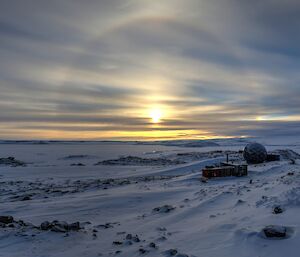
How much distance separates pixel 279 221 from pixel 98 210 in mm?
6770

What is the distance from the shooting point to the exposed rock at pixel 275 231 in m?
7.91

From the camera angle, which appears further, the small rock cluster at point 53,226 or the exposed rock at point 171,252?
the small rock cluster at point 53,226

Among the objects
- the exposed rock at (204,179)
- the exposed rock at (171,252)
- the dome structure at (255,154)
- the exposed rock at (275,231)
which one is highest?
the dome structure at (255,154)

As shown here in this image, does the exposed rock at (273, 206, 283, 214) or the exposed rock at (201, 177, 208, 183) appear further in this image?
the exposed rock at (201, 177, 208, 183)

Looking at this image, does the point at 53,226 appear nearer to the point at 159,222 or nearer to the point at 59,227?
the point at 59,227

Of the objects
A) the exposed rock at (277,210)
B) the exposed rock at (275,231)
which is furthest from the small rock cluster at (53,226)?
the exposed rock at (277,210)

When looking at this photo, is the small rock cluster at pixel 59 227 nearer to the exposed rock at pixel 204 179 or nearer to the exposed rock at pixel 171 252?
the exposed rock at pixel 171 252

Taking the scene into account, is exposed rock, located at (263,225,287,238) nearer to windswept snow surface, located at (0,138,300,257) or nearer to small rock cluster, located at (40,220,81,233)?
windswept snow surface, located at (0,138,300,257)

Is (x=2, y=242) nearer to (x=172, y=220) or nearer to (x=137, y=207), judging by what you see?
(x=172, y=220)

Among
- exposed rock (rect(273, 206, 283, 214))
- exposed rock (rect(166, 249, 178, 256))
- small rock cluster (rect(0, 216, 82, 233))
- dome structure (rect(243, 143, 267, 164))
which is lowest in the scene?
small rock cluster (rect(0, 216, 82, 233))

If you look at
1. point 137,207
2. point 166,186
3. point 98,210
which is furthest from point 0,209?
point 166,186

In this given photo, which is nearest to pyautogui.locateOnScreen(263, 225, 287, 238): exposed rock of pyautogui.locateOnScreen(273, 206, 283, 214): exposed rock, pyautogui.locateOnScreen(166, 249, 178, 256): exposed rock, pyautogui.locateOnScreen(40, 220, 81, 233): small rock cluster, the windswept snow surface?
the windswept snow surface

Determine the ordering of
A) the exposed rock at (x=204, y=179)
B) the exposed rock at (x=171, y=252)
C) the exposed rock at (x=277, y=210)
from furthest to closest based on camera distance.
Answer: the exposed rock at (x=204, y=179) → the exposed rock at (x=277, y=210) → the exposed rock at (x=171, y=252)

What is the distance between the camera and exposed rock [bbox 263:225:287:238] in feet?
26.0
